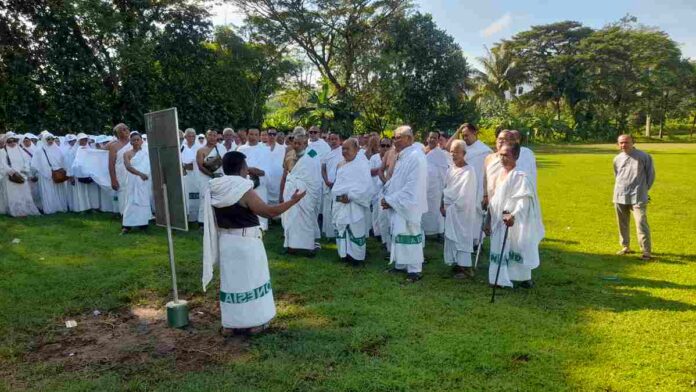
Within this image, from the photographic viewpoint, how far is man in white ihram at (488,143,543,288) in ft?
21.4

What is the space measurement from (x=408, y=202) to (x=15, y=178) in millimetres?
9753

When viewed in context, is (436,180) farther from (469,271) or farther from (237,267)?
(237,267)

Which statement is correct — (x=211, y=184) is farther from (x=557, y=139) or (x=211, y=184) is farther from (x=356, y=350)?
(x=557, y=139)

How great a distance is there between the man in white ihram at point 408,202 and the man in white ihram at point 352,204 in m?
0.71

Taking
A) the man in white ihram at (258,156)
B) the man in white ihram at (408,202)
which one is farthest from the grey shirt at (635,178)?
the man in white ihram at (258,156)

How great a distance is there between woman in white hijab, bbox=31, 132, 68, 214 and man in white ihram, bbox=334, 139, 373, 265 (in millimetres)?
8183

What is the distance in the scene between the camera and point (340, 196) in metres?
7.92

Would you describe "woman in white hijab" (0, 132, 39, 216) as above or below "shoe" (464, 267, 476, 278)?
above

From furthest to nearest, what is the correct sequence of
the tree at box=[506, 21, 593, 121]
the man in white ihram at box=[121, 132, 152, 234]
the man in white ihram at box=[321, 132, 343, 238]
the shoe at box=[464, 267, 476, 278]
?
the tree at box=[506, 21, 593, 121], the man in white ihram at box=[121, 132, 152, 234], the man in white ihram at box=[321, 132, 343, 238], the shoe at box=[464, 267, 476, 278]

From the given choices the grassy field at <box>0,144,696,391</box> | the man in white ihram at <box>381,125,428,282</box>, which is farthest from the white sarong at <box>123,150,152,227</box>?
the man in white ihram at <box>381,125,428,282</box>

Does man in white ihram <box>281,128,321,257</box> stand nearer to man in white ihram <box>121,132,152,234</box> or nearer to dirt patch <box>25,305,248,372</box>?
dirt patch <box>25,305,248,372</box>

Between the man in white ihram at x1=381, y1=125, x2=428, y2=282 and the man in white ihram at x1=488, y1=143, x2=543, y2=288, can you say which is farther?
the man in white ihram at x1=381, y1=125, x2=428, y2=282

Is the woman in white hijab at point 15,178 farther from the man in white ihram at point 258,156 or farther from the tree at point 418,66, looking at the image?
the tree at point 418,66

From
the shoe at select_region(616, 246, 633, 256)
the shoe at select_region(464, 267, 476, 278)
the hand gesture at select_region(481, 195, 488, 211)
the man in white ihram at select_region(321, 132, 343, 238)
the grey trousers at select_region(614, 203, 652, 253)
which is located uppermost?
the man in white ihram at select_region(321, 132, 343, 238)
